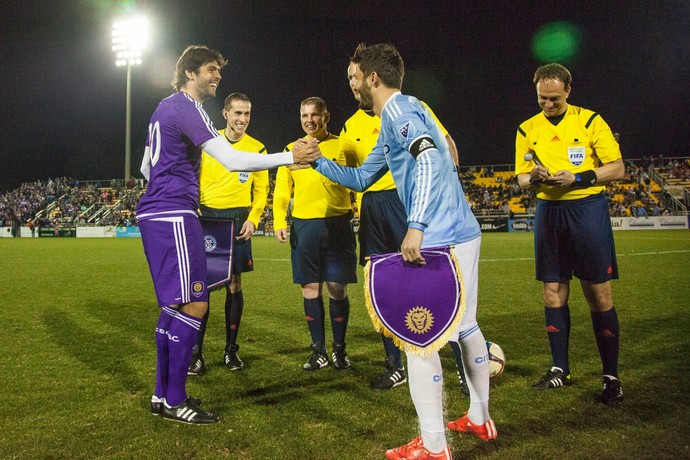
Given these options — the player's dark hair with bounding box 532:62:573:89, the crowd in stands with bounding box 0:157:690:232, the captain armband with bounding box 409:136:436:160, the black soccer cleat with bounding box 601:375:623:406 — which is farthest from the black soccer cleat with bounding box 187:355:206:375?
the crowd in stands with bounding box 0:157:690:232

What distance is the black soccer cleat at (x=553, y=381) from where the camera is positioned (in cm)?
399

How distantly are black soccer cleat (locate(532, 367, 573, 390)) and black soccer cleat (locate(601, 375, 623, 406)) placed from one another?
0.37 meters

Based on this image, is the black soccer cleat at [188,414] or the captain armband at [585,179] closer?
the black soccer cleat at [188,414]

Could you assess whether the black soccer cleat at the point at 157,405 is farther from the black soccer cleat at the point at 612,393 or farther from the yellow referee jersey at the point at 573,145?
the yellow referee jersey at the point at 573,145

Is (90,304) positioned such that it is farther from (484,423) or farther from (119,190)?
(119,190)

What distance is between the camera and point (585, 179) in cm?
386

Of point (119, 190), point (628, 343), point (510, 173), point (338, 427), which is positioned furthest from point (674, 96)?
point (338, 427)

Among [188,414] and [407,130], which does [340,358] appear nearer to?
[188,414]

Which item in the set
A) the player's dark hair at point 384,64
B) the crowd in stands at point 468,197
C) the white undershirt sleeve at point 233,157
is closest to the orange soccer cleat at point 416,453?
the white undershirt sleeve at point 233,157

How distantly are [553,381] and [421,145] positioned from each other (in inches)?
96.0

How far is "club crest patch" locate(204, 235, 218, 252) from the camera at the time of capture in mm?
4227

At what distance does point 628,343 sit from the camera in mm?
5324

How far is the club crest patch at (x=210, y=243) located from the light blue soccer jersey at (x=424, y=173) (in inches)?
71.2

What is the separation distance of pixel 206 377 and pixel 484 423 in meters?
2.49
